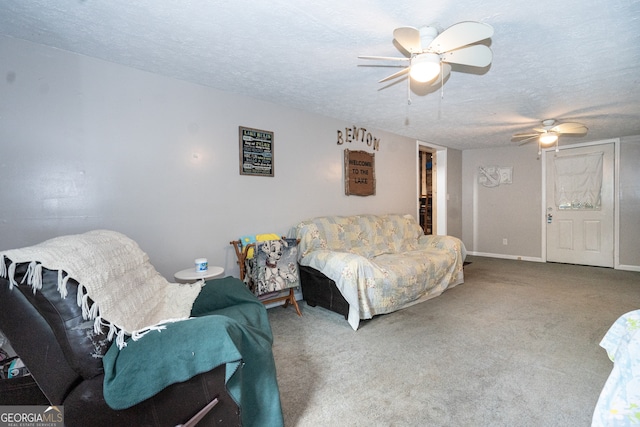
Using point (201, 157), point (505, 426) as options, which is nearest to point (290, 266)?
point (201, 157)

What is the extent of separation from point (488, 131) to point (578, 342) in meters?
3.22

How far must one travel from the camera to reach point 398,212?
470cm

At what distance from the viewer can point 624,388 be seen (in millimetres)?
960

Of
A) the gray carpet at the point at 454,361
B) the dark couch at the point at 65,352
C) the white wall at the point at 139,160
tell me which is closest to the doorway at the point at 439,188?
the gray carpet at the point at 454,361

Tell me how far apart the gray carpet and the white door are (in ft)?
5.80

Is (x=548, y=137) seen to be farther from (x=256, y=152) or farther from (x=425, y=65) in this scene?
(x=256, y=152)

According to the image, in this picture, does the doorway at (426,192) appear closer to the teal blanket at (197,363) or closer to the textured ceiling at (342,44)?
the textured ceiling at (342,44)

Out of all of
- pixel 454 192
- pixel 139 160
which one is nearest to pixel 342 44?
pixel 139 160

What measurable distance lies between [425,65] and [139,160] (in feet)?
7.39

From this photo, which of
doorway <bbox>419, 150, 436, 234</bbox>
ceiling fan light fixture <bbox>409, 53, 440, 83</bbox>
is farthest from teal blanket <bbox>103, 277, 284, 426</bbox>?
doorway <bbox>419, 150, 436, 234</bbox>

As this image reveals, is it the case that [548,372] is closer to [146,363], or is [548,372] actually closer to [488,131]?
[146,363]

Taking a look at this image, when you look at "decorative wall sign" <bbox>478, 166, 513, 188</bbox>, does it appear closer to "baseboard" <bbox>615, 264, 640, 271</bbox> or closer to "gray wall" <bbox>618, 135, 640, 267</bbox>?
"gray wall" <bbox>618, 135, 640, 267</bbox>

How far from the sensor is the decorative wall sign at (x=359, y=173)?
3914mm

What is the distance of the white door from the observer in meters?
4.87
